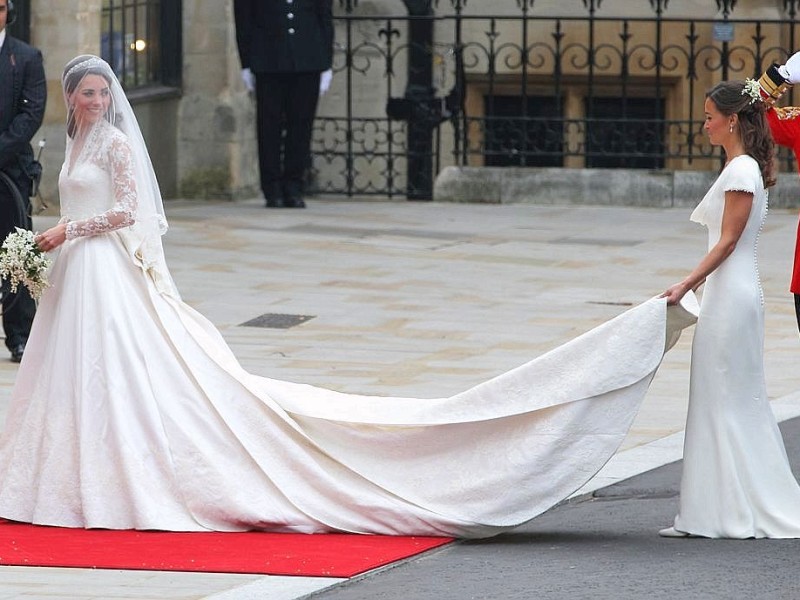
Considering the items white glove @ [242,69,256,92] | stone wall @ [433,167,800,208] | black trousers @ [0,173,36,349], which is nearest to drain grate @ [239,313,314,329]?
black trousers @ [0,173,36,349]

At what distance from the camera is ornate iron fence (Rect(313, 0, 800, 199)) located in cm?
1778

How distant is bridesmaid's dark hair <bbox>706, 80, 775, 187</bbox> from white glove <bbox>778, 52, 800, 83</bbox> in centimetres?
28

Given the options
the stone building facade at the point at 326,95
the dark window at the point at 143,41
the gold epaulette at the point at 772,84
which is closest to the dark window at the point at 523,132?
the stone building facade at the point at 326,95

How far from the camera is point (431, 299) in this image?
12.4 metres

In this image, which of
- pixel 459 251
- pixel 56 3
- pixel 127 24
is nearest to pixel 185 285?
pixel 459 251

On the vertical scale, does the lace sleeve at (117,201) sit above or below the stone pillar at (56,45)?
below

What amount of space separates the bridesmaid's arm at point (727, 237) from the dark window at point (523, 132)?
10479mm

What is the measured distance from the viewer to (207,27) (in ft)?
58.2

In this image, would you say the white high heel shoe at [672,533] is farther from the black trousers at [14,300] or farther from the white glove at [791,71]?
the black trousers at [14,300]

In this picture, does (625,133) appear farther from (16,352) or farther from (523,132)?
(16,352)

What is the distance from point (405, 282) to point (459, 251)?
1.61 meters

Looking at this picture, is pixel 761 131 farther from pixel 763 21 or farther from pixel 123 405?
pixel 763 21

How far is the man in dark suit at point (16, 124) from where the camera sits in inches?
388

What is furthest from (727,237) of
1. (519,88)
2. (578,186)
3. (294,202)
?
(519,88)
